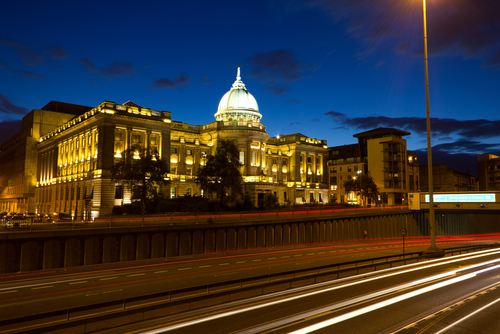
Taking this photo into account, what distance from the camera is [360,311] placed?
15141mm

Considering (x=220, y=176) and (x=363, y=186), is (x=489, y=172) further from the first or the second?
(x=220, y=176)

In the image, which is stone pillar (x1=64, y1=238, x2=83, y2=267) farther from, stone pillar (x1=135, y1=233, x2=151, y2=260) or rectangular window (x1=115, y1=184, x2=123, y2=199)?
Result: rectangular window (x1=115, y1=184, x2=123, y2=199)

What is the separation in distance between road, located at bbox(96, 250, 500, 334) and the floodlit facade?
58947mm

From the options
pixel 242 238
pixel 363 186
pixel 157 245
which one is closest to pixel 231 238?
pixel 242 238

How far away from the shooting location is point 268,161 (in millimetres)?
115312

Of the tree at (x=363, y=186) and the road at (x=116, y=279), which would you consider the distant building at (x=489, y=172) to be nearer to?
the tree at (x=363, y=186)

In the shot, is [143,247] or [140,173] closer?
[143,247]

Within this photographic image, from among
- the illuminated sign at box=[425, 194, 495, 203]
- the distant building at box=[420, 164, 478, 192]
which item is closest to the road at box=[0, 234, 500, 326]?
the illuminated sign at box=[425, 194, 495, 203]

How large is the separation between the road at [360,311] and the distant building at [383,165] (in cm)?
9931

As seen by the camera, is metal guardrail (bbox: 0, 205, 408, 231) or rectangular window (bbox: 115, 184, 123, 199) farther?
rectangular window (bbox: 115, 184, 123, 199)

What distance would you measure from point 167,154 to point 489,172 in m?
106

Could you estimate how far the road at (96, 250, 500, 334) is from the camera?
1295 centimetres

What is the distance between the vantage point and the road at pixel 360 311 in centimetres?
1295

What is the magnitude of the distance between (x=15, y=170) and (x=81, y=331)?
135 meters
